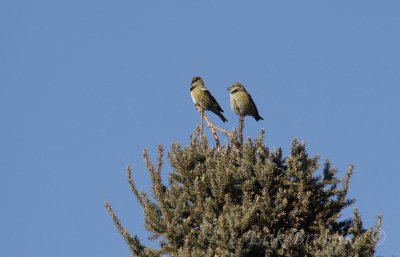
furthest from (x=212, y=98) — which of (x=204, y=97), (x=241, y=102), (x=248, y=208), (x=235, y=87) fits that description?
(x=248, y=208)

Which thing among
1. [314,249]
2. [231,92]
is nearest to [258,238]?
[314,249]

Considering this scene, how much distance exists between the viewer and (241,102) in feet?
49.4

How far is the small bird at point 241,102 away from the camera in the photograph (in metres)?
15.0

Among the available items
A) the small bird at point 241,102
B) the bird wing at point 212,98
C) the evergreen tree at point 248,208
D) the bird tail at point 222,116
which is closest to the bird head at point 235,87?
the small bird at point 241,102

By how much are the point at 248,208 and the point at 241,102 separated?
8414 millimetres

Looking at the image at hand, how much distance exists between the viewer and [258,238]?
22.0 feet

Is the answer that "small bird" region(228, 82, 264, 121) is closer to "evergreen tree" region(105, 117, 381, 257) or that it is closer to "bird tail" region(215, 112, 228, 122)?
"bird tail" region(215, 112, 228, 122)

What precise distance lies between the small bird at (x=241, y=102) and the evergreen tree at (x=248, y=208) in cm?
736

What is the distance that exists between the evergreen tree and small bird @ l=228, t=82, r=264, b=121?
7357mm

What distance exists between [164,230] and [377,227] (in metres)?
2.09

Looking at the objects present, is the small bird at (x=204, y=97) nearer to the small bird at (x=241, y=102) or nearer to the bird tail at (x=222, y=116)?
the bird tail at (x=222, y=116)

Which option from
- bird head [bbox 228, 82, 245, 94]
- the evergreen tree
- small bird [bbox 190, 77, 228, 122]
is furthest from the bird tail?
the evergreen tree

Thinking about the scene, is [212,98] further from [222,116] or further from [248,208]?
[248,208]

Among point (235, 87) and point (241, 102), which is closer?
point (241, 102)
